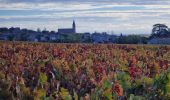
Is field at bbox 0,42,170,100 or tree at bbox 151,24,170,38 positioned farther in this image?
tree at bbox 151,24,170,38

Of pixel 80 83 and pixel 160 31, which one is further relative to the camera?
pixel 160 31

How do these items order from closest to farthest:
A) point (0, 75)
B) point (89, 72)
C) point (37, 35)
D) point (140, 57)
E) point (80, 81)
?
point (0, 75)
point (80, 81)
point (89, 72)
point (140, 57)
point (37, 35)

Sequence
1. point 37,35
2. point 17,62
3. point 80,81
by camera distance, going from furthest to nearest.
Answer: point 37,35, point 17,62, point 80,81

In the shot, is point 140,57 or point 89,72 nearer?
point 89,72

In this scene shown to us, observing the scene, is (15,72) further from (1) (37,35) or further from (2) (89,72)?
(1) (37,35)

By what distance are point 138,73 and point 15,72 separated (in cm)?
214

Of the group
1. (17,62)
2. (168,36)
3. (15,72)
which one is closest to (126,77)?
(15,72)

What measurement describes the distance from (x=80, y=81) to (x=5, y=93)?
238 cm

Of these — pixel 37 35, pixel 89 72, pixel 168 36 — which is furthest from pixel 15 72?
pixel 168 36

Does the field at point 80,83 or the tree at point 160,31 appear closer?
the field at point 80,83

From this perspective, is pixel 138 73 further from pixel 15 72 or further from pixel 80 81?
pixel 15 72

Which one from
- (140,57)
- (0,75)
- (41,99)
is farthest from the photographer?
(140,57)

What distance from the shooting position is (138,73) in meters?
8.86

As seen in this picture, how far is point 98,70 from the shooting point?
9180 millimetres
